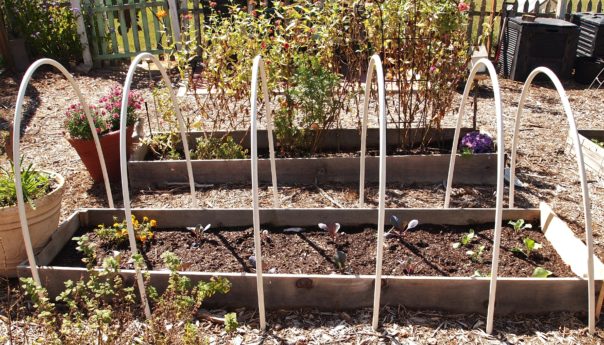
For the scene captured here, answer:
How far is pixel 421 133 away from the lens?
16.1 feet

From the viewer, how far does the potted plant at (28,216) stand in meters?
3.02

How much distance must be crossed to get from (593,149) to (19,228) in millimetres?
4611

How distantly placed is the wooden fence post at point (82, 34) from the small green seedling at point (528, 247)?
23.3 feet

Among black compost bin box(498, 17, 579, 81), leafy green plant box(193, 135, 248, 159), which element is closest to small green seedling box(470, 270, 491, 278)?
leafy green plant box(193, 135, 248, 159)

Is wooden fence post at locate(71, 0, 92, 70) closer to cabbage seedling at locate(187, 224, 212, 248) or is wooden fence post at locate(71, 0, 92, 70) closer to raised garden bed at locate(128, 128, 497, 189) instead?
raised garden bed at locate(128, 128, 497, 189)

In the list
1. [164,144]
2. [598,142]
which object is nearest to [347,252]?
[164,144]

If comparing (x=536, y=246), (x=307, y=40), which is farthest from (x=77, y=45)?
(x=536, y=246)

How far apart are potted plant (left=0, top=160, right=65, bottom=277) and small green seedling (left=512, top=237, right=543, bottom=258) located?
2.94 meters

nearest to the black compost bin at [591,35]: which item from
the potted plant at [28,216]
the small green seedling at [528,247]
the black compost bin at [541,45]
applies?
the black compost bin at [541,45]

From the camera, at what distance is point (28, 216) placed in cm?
304

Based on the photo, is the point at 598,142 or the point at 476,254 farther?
the point at 598,142

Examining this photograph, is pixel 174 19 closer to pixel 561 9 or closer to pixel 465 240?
pixel 561 9

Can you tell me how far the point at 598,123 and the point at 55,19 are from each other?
25.4 ft

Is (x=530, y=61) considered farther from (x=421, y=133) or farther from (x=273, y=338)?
(x=273, y=338)
